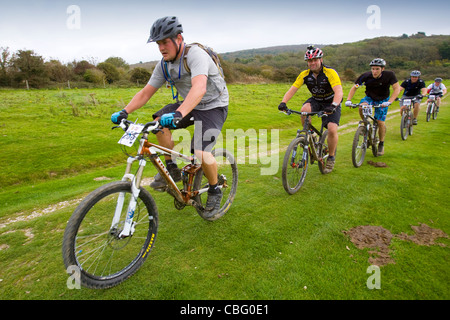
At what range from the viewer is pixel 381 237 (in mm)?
3598

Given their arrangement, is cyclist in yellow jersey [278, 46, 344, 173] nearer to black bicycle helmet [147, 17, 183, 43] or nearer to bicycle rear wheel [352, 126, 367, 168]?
bicycle rear wheel [352, 126, 367, 168]

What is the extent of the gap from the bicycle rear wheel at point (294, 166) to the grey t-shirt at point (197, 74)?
1774 mm

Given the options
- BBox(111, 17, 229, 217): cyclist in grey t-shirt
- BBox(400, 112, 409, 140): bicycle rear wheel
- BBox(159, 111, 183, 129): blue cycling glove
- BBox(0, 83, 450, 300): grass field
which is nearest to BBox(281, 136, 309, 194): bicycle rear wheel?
BBox(0, 83, 450, 300): grass field

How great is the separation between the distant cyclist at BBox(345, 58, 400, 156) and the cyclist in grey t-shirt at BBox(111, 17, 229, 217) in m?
5.06

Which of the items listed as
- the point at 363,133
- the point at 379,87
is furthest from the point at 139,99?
the point at 379,87

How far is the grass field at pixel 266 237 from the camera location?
2713 mm

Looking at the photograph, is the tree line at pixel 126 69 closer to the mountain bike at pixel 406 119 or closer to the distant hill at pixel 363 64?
the distant hill at pixel 363 64

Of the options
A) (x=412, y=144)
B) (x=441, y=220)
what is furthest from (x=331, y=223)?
(x=412, y=144)

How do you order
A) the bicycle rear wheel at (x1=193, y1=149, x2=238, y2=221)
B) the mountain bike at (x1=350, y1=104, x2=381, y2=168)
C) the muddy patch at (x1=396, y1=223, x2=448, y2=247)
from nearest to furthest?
the muddy patch at (x1=396, y1=223, x2=448, y2=247) → the bicycle rear wheel at (x1=193, y1=149, x2=238, y2=221) → the mountain bike at (x1=350, y1=104, x2=381, y2=168)

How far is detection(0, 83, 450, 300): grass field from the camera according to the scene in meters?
2.71

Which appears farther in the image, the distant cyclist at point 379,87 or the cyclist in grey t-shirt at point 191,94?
the distant cyclist at point 379,87

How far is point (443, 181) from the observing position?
19.0 feet

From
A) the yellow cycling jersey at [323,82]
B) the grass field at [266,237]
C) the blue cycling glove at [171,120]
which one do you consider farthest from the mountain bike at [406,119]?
the blue cycling glove at [171,120]
